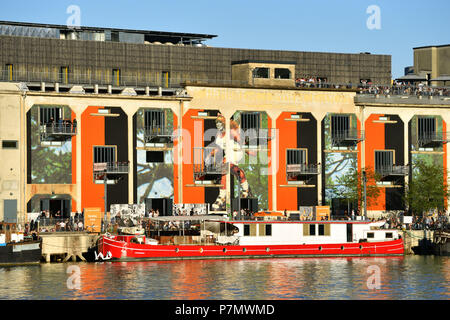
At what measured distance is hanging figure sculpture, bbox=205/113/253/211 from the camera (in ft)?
309

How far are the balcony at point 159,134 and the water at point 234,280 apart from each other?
55.7ft

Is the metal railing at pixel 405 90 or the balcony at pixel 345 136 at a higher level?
the metal railing at pixel 405 90

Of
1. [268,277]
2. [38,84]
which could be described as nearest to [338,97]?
[38,84]

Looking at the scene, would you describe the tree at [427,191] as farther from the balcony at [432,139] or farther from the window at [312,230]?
the window at [312,230]

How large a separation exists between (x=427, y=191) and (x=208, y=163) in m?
22.0

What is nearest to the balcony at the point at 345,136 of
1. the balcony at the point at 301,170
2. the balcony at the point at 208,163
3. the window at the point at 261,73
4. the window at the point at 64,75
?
the balcony at the point at 301,170

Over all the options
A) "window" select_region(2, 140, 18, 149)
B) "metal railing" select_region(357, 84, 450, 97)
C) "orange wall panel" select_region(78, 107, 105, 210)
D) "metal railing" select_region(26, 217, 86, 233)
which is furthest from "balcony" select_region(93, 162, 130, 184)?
"metal railing" select_region(357, 84, 450, 97)

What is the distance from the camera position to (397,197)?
100 m

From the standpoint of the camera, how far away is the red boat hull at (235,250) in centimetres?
7744

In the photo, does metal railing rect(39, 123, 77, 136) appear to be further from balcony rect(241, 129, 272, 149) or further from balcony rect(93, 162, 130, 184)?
balcony rect(241, 129, 272, 149)

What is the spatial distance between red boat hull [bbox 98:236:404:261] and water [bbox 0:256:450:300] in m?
1.18

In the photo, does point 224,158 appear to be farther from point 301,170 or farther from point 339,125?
point 339,125

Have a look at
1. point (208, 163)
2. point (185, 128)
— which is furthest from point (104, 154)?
point (208, 163)
